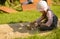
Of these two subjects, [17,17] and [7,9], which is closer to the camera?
[17,17]

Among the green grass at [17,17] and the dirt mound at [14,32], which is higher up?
the dirt mound at [14,32]

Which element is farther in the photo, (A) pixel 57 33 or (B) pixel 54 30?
(B) pixel 54 30

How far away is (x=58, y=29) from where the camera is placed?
608 centimetres

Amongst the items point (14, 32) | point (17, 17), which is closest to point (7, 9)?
point (17, 17)

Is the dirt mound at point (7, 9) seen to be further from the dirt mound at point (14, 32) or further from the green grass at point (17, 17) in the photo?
the dirt mound at point (14, 32)

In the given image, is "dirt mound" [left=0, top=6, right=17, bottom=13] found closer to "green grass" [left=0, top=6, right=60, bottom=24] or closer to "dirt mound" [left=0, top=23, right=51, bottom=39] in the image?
"green grass" [left=0, top=6, right=60, bottom=24]

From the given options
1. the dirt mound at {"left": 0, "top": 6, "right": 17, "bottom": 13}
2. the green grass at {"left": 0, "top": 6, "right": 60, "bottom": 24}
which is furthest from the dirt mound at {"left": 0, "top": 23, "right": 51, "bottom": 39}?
the dirt mound at {"left": 0, "top": 6, "right": 17, "bottom": 13}

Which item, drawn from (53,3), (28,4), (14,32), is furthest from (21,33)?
(53,3)

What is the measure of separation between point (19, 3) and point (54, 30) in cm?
582

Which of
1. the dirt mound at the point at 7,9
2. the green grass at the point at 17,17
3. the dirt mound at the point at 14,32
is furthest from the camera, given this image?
the dirt mound at the point at 7,9

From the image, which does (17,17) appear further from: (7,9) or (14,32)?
(14,32)

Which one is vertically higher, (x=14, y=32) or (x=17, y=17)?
(x=14, y=32)

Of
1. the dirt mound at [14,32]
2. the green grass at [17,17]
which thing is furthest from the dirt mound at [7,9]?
the dirt mound at [14,32]

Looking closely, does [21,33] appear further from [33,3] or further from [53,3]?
[53,3]
